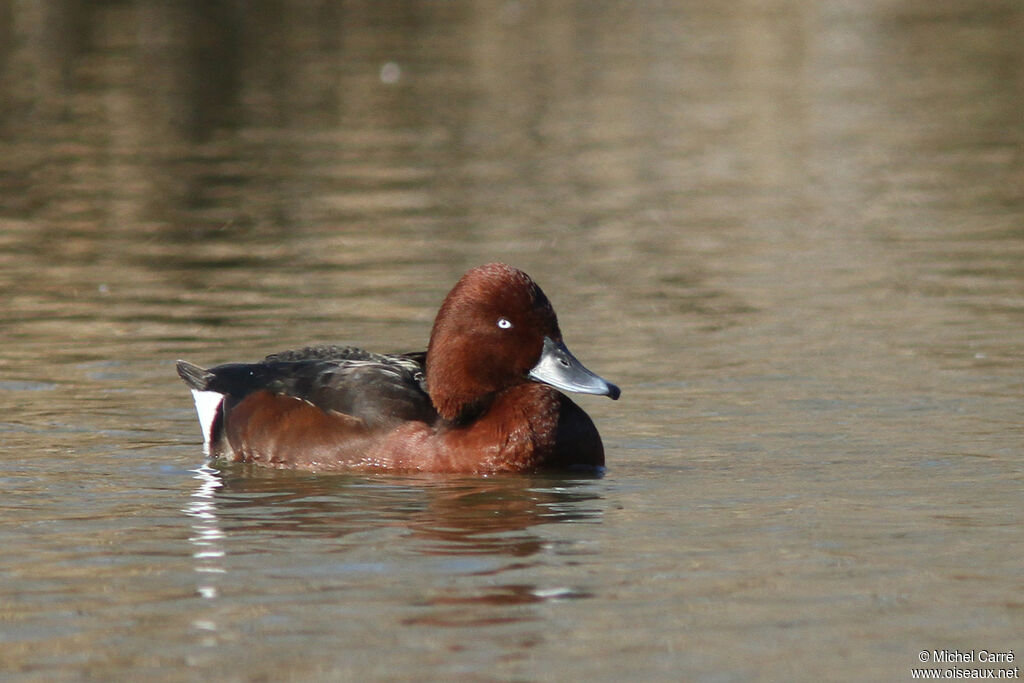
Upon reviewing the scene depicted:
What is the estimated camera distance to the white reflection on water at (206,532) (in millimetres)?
6887

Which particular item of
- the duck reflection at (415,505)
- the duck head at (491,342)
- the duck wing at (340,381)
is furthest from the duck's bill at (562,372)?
the duck wing at (340,381)

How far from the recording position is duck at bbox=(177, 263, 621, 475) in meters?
8.80

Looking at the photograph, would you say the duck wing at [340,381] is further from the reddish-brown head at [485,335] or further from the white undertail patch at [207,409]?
the reddish-brown head at [485,335]

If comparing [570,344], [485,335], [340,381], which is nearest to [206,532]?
[340,381]

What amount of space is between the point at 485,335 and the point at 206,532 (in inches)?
73.7

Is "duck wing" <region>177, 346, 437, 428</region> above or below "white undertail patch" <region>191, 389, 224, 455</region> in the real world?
above

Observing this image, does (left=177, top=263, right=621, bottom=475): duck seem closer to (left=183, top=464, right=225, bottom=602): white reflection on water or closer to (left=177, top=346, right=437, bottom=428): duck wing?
(left=177, top=346, right=437, bottom=428): duck wing

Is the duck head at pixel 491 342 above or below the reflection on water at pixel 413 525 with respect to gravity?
above

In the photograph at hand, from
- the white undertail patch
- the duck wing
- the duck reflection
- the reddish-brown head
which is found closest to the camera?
the duck reflection

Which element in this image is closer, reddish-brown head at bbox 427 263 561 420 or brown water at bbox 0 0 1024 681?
brown water at bbox 0 0 1024 681

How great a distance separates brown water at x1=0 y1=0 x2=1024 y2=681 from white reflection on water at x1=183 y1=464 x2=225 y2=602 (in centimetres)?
3

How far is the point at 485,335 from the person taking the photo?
891cm

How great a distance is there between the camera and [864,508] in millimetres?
7949

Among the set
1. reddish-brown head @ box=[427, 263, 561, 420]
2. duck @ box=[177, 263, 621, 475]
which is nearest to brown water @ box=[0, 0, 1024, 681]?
duck @ box=[177, 263, 621, 475]
